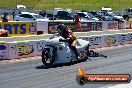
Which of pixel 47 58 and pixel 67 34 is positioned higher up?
pixel 67 34

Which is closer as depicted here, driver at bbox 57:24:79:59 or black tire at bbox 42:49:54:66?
black tire at bbox 42:49:54:66

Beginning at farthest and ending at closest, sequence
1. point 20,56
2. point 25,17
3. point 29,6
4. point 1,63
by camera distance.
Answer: point 29,6, point 25,17, point 20,56, point 1,63

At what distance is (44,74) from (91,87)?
10.1 feet

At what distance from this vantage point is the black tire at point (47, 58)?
55.1ft

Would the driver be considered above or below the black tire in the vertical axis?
above

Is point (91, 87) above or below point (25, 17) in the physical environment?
above

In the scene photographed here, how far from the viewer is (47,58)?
16922mm

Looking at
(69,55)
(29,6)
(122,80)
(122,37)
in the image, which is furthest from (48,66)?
(29,6)

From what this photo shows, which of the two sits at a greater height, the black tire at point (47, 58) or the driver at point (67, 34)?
the driver at point (67, 34)

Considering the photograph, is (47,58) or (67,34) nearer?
(47,58)

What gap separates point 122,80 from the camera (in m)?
6.00

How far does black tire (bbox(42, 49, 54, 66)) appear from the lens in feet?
55.1

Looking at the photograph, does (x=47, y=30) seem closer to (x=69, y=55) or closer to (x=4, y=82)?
(x=69, y=55)

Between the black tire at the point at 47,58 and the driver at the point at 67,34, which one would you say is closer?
the black tire at the point at 47,58
